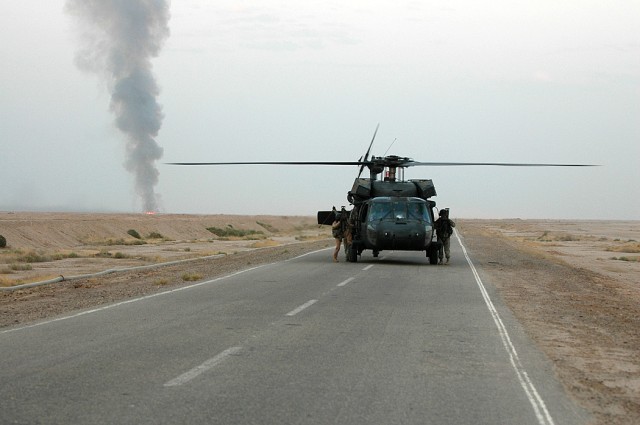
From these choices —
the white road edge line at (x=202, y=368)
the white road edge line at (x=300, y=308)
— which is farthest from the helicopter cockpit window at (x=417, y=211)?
the white road edge line at (x=202, y=368)

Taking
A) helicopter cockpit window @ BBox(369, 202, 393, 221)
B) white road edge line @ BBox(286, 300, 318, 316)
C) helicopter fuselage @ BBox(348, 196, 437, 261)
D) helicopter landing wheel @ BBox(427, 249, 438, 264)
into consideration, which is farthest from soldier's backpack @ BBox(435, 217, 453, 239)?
white road edge line @ BBox(286, 300, 318, 316)

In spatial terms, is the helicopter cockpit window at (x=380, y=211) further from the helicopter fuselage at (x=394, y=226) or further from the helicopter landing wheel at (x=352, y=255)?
the helicopter landing wheel at (x=352, y=255)

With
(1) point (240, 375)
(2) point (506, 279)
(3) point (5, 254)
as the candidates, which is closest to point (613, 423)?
(1) point (240, 375)

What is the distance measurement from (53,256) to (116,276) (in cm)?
1322

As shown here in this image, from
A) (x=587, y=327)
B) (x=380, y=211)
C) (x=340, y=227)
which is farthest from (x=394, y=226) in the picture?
(x=587, y=327)

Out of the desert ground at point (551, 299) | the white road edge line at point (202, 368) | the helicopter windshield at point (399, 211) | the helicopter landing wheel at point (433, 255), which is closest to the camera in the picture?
the white road edge line at point (202, 368)

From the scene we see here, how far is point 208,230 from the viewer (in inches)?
3381

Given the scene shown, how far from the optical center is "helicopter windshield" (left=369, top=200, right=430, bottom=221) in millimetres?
27859

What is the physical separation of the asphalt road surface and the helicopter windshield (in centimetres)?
1132

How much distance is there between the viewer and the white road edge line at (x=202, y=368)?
816 cm

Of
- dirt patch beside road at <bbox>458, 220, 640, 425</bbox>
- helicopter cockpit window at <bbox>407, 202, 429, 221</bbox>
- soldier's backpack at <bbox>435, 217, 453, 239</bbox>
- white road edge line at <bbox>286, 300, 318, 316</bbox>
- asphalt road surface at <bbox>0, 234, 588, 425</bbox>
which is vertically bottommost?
dirt patch beside road at <bbox>458, 220, 640, 425</bbox>

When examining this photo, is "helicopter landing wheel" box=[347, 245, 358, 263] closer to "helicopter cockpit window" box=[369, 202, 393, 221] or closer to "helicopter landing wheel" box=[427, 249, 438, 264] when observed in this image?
"helicopter cockpit window" box=[369, 202, 393, 221]

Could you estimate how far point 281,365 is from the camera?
9.20m

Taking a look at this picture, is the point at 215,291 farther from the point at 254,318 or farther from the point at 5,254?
the point at 5,254
